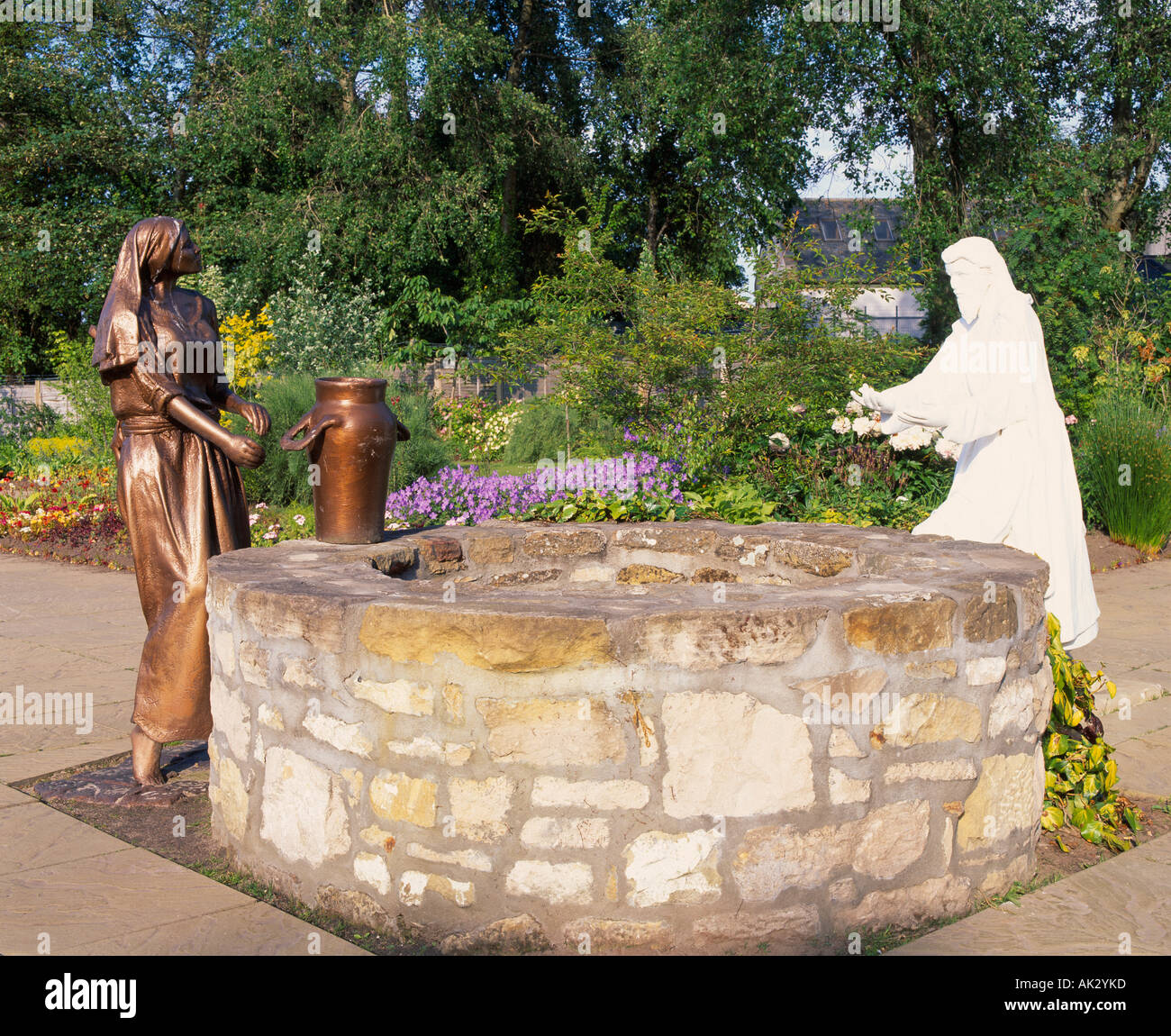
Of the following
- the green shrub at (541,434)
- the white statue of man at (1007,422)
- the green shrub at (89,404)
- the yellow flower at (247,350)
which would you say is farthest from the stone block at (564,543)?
the green shrub at (89,404)

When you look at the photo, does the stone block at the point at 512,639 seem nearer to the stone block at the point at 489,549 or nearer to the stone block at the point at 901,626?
the stone block at the point at 901,626

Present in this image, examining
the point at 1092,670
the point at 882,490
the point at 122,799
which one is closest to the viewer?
the point at 122,799

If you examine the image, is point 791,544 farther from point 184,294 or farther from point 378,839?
point 184,294

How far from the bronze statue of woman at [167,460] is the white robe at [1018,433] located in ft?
8.50

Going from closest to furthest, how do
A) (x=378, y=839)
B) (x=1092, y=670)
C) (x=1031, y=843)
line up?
(x=378, y=839) < (x=1031, y=843) < (x=1092, y=670)

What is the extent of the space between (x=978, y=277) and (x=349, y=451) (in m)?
2.51

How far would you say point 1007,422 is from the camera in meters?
4.21

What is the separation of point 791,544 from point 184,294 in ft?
8.54

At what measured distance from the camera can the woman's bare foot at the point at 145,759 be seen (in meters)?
4.18

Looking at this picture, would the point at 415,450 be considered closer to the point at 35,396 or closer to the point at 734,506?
the point at 734,506

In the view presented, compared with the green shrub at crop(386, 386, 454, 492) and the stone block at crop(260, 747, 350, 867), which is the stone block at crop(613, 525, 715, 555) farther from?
the green shrub at crop(386, 386, 454, 492)

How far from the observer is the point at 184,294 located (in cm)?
421

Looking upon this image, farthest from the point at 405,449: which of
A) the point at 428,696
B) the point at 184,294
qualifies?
the point at 428,696

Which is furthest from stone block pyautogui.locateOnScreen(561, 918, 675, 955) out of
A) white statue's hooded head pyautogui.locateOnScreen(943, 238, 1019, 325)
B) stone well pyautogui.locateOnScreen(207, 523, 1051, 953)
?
white statue's hooded head pyautogui.locateOnScreen(943, 238, 1019, 325)
